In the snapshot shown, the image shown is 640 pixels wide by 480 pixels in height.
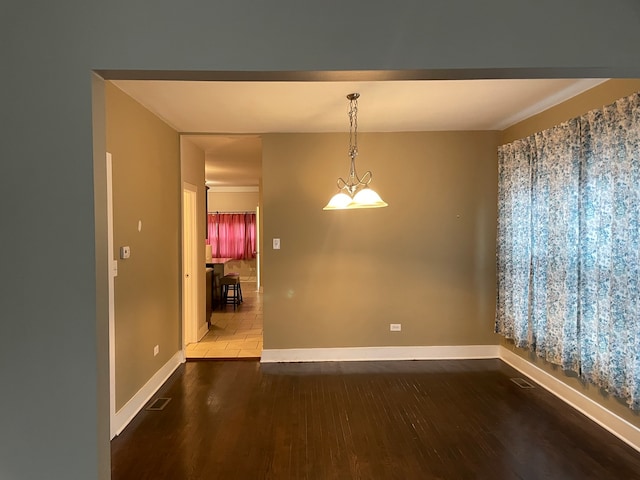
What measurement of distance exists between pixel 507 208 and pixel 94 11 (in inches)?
154

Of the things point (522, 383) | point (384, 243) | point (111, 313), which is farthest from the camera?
point (384, 243)

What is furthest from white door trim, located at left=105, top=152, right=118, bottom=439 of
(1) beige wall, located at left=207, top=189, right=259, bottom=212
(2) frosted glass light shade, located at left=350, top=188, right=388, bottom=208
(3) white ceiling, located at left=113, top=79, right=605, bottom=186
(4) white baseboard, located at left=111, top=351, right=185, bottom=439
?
(1) beige wall, located at left=207, top=189, right=259, bottom=212

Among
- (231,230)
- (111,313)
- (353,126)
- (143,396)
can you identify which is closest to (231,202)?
(231,230)

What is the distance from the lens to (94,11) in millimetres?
1490

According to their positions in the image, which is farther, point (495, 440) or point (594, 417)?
point (594, 417)

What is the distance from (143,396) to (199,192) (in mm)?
2724

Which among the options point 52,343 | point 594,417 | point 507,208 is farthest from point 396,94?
point 594,417

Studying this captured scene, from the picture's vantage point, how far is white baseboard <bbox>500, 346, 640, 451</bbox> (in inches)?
100

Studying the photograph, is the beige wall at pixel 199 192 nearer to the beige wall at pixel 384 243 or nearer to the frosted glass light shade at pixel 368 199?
the beige wall at pixel 384 243

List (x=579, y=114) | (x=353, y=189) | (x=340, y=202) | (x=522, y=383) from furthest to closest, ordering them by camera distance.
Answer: (x=353, y=189) → (x=522, y=383) → (x=340, y=202) → (x=579, y=114)

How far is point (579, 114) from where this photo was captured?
2.94 metres

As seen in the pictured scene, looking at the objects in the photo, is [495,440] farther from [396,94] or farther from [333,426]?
[396,94]

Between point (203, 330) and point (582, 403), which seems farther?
point (203, 330)

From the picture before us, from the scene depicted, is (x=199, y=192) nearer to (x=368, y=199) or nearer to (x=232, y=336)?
(x=232, y=336)
